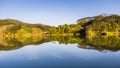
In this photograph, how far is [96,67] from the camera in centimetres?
1697

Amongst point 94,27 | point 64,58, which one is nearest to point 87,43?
point 64,58

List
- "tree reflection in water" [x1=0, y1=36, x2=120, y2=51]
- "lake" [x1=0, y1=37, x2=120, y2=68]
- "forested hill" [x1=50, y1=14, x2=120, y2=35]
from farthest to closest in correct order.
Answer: "forested hill" [x1=50, y1=14, x2=120, y2=35] < "tree reflection in water" [x1=0, y1=36, x2=120, y2=51] < "lake" [x1=0, y1=37, x2=120, y2=68]

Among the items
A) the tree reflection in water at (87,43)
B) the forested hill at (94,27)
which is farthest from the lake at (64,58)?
the forested hill at (94,27)

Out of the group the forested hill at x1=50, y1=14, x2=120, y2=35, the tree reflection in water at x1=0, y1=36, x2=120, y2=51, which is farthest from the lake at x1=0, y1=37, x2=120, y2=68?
the forested hill at x1=50, y1=14, x2=120, y2=35

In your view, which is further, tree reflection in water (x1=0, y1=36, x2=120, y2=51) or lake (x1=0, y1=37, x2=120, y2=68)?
tree reflection in water (x1=0, y1=36, x2=120, y2=51)

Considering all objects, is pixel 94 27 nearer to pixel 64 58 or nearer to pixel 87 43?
pixel 87 43

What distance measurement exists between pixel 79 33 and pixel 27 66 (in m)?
74.6

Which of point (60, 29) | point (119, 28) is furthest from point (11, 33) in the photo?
point (119, 28)

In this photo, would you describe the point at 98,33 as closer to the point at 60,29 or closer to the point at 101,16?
the point at 60,29

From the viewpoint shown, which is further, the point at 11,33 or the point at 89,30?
the point at 11,33

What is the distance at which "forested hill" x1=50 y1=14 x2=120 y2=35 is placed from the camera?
81.4 meters

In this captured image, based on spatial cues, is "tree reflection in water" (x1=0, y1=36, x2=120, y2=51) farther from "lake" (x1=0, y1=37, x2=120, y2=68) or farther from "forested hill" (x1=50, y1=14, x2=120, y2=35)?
"forested hill" (x1=50, y1=14, x2=120, y2=35)

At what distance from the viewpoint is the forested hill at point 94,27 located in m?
81.4

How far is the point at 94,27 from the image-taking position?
8306cm
